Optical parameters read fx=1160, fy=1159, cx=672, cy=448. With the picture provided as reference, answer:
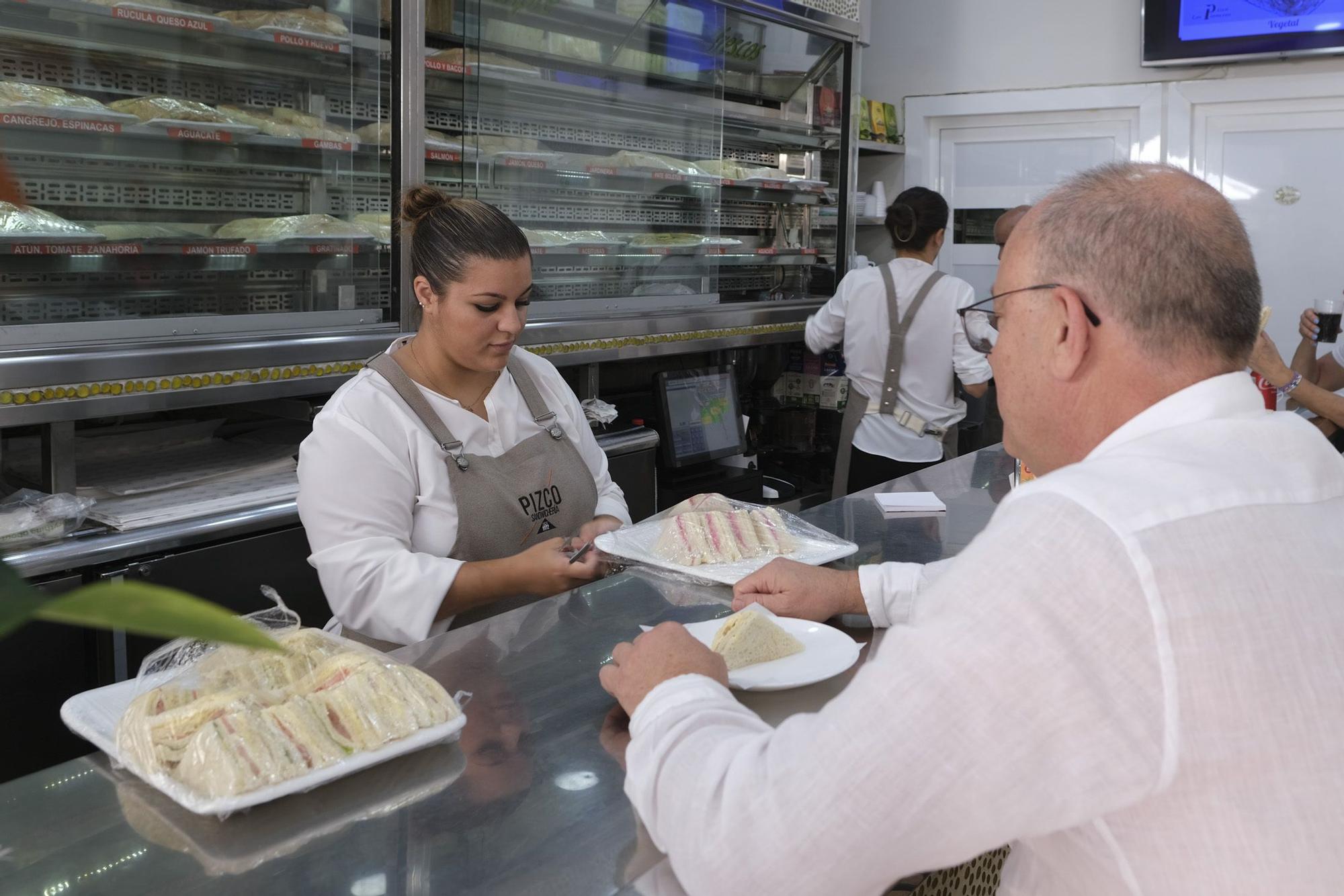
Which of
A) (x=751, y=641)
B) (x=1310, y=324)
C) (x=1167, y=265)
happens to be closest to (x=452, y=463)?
(x=751, y=641)

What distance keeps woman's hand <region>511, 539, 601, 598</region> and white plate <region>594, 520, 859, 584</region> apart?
0.05m

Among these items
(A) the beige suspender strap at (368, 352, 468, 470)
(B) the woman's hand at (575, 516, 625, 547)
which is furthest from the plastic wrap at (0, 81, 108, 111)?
(B) the woman's hand at (575, 516, 625, 547)

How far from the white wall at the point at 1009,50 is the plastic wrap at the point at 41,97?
16.1 ft

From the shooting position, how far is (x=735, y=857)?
95cm

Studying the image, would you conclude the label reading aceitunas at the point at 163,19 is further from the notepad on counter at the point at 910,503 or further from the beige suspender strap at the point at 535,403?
the notepad on counter at the point at 910,503

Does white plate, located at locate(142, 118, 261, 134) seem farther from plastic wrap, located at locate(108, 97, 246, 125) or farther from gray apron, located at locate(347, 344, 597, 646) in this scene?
gray apron, located at locate(347, 344, 597, 646)

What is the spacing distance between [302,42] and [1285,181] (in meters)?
4.85

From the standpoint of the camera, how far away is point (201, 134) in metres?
2.96

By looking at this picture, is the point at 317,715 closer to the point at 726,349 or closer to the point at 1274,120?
the point at 726,349

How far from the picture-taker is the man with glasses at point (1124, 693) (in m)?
0.86

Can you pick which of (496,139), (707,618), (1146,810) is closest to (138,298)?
(496,139)

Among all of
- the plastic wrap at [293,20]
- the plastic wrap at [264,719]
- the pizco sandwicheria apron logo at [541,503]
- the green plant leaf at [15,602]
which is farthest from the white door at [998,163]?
the green plant leaf at [15,602]

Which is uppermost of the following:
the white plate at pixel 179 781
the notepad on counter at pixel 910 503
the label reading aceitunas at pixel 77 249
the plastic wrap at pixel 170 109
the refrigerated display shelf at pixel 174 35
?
the refrigerated display shelf at pixel 174 35

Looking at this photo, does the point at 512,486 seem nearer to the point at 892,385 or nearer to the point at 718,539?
the point at 718,539
